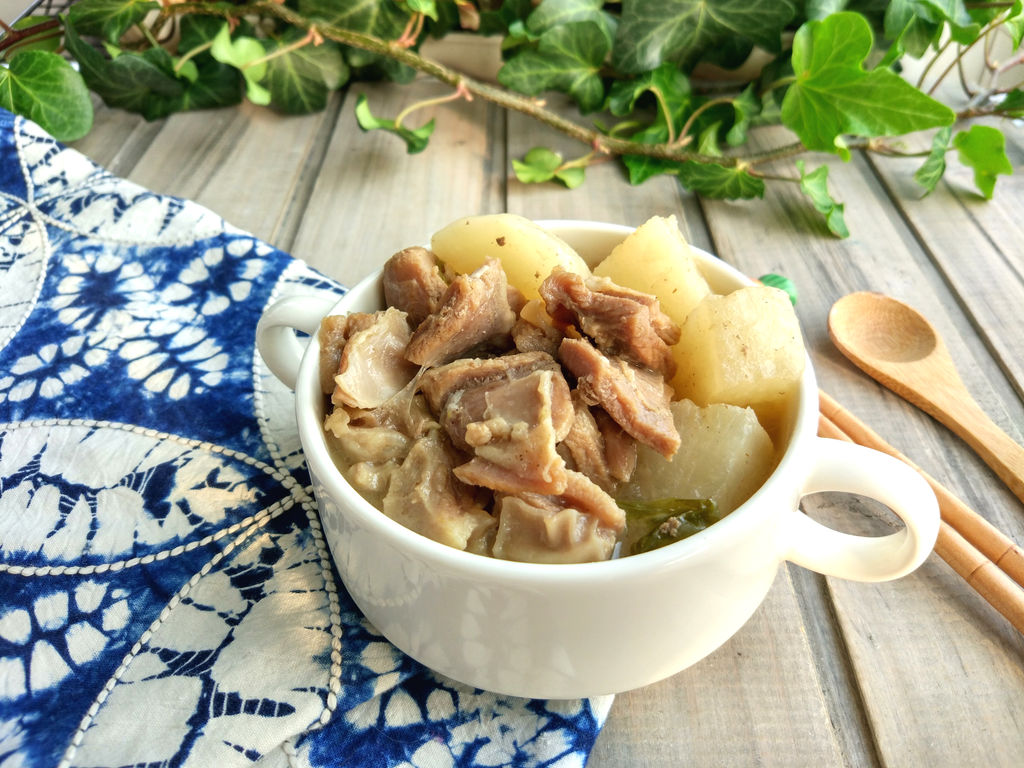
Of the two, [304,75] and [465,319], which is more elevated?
[465,319]

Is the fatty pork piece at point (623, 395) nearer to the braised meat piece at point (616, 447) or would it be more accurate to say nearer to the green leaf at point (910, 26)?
the braised meat piece at point (616, 447)

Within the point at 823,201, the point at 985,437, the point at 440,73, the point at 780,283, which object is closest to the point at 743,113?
the point at 823,201

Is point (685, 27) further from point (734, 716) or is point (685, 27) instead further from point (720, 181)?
point (734, 716)

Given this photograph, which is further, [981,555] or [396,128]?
[396,128]

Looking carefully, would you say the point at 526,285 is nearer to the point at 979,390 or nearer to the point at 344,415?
the point at 344,415

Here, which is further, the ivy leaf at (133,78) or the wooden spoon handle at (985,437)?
the ivy leaf at (133,78)

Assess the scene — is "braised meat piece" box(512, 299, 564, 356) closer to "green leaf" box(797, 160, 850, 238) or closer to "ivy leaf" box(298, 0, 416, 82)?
"green leaf" box(797, 160, 850, 238)

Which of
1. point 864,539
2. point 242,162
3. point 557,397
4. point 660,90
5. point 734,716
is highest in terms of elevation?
point 557,397

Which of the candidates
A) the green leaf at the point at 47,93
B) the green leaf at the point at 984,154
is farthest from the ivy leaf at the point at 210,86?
the green leaf at the point at 984,154
